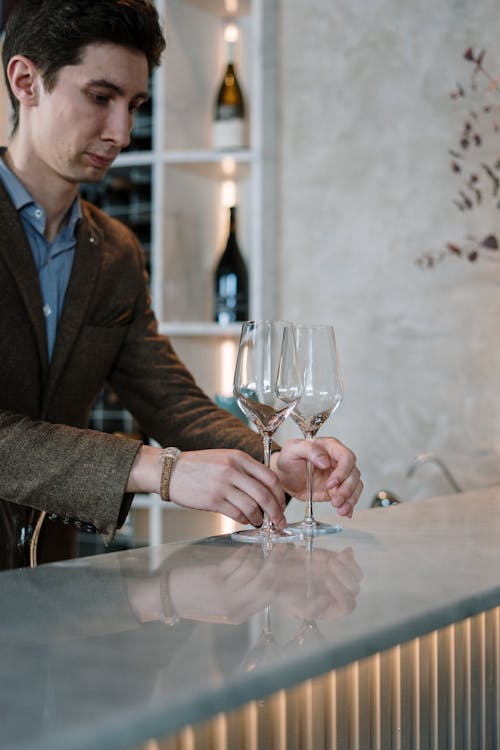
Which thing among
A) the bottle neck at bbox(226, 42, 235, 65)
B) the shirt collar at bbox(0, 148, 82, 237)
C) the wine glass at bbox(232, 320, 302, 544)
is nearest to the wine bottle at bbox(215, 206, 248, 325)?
the bottle neck at bbox(226, 42, 235, 65)

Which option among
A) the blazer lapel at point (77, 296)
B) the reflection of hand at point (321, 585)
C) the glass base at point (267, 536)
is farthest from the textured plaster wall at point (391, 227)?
the reflection of hand at point (321, 585)

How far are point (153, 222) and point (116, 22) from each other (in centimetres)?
138

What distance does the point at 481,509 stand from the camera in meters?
1.51

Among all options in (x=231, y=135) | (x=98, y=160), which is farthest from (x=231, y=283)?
(x=98, y=160)

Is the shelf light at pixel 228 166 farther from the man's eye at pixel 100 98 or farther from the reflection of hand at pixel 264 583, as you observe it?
the reflection of hand at pixel 264 583

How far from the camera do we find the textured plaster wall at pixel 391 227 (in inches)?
101

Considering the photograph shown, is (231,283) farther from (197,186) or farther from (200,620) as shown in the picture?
(200,620)

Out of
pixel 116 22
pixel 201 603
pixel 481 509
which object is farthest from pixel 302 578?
pixel 116 22

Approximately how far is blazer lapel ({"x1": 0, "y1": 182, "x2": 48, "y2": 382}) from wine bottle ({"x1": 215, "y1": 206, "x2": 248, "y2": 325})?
49.9 inches

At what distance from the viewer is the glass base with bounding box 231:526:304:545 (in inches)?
46.0

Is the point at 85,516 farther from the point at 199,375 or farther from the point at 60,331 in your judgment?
the point at 199,375

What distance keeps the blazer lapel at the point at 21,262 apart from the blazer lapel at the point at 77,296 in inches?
2.6

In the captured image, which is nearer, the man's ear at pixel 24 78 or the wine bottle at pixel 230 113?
the man's ear at pixel 24 78

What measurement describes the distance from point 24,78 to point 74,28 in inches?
5.3
